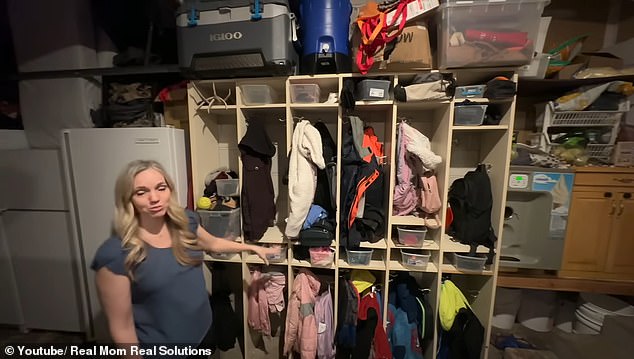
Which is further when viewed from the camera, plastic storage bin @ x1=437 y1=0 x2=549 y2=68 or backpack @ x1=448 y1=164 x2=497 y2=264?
backpack @ x1=448 y1=164 x2=497 y2=264

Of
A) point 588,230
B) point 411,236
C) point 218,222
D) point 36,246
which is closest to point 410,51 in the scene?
point 411,236

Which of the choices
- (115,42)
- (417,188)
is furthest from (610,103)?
(115,42)

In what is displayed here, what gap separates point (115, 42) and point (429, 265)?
2219 mm

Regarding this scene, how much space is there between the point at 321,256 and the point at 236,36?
45.4 inches

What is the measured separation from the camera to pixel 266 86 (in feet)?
4.26

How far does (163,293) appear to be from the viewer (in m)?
0.74

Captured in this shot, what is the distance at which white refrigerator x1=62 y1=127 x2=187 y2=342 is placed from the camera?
103 cm

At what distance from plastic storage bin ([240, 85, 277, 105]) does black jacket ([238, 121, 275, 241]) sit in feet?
0.39

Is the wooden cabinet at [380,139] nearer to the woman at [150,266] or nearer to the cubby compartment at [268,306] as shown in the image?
the cubby compartment at [268,306]

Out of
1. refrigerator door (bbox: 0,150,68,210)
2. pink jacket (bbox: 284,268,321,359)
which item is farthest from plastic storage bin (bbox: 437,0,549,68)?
refrigerator door (bbox: 0,150,68,210)

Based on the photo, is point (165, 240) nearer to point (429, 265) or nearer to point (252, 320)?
point (252, 320)

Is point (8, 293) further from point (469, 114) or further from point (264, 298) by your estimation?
point (469, 114)

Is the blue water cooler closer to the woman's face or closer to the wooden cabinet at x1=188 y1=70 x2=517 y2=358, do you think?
the wooden cabinet at x1=188 y1=70 x2=517 y2=358

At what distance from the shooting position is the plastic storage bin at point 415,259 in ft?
4.32
